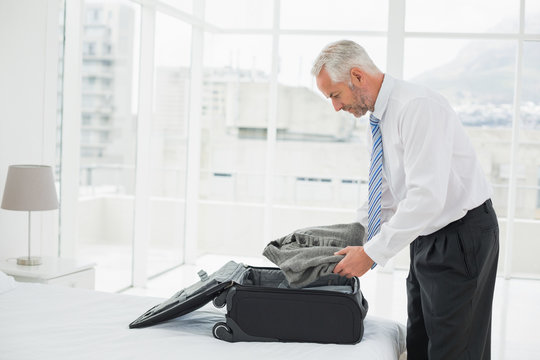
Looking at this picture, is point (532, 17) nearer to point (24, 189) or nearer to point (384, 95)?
point (384, 95)

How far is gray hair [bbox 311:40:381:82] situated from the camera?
2.00 meters

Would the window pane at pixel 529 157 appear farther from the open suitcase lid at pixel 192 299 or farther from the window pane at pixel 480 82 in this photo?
the open suitcase lid at pixel 192 299

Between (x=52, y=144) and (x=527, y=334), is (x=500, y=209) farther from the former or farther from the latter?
(x=52, y=144)

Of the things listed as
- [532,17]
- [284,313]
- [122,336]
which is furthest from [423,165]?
[532,17]

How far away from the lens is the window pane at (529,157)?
5871mm

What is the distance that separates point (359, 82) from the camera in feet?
6.66

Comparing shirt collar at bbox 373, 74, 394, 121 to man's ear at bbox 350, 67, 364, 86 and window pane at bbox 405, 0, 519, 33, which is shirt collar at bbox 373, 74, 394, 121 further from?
window pane at bbox 405, 0, 519, 33

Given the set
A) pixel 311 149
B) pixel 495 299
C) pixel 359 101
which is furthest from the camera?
pixel 311 149

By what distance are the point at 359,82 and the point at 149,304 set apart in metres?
1.23

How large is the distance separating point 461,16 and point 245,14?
6.64 ft

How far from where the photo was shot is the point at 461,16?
5.85 metres

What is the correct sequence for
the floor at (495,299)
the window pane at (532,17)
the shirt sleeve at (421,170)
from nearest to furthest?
the shirt sleeve at (421,170) → the floor at (495,299) → the window pane at (532,17)

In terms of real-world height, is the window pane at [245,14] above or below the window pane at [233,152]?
above

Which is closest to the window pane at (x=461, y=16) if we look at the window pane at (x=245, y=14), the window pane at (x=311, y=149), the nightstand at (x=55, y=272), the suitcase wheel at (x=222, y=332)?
the window pane at (x=311, y=149)
